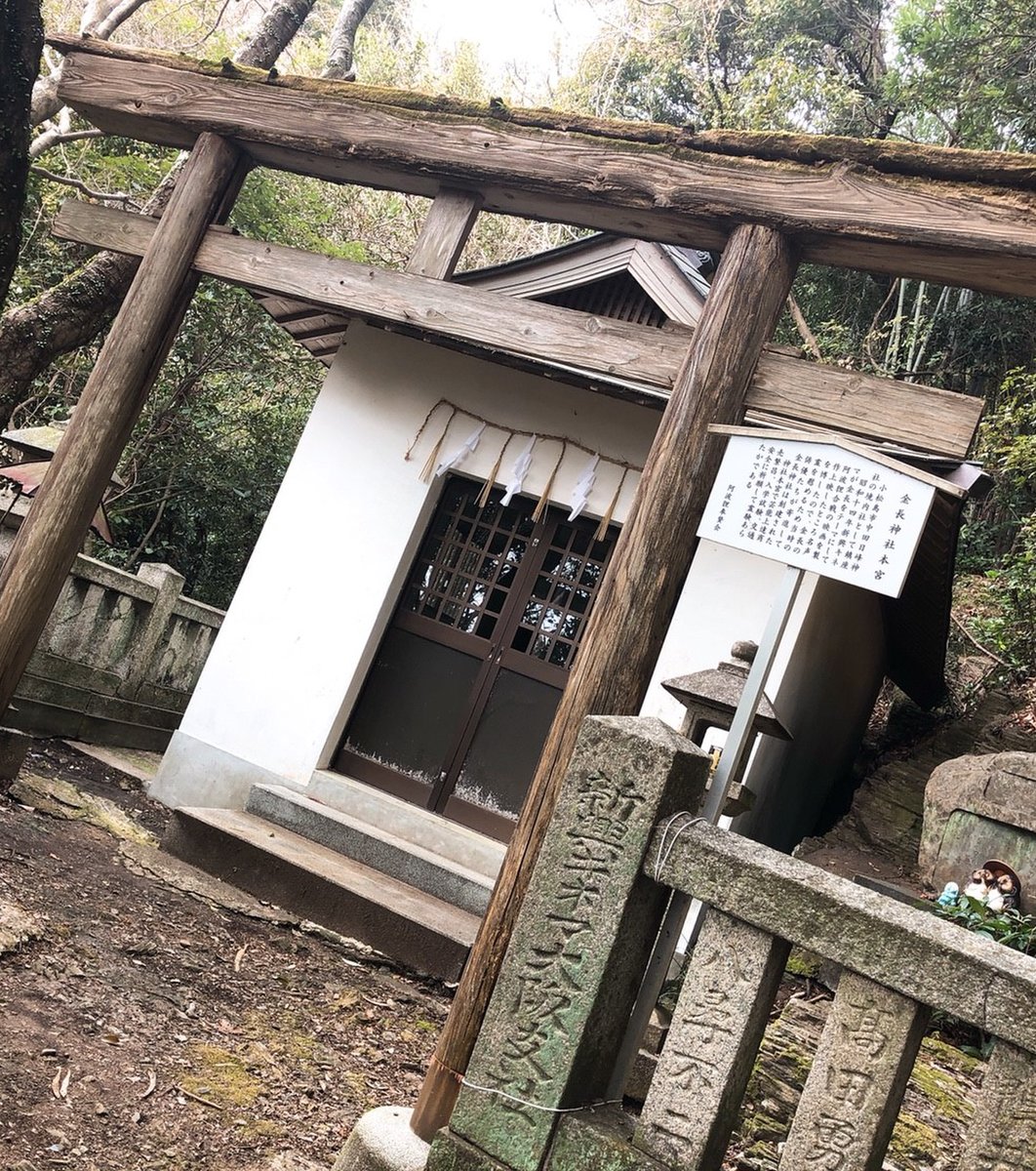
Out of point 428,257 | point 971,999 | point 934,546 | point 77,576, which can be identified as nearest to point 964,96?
point 934,546

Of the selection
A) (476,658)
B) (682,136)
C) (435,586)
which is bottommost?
(476,658)

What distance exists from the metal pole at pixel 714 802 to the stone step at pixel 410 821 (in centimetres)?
415

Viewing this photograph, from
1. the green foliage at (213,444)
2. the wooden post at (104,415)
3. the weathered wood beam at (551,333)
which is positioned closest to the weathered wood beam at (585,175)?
the wooden post at (104,415)

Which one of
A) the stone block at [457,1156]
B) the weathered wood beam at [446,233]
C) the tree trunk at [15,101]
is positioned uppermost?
the weathered wood beam at [446,233]

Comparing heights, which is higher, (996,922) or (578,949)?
(996,922)

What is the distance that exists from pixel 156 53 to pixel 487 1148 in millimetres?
6517

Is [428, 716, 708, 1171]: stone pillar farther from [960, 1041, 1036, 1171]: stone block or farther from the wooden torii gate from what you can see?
[960, 1041, 1036, 1171]: stone block

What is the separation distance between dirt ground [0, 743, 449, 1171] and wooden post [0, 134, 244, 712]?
141 centimetres

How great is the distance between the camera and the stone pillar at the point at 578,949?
118 inches

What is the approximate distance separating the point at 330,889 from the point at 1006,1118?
4.62 m

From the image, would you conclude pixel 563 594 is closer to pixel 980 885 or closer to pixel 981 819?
pixel 981 819

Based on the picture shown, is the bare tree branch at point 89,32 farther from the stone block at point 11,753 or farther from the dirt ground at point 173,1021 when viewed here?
the dirt ground at point 173,1021

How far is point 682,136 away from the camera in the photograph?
5.04 m

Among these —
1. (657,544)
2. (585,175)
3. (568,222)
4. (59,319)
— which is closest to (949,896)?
(657,544)
